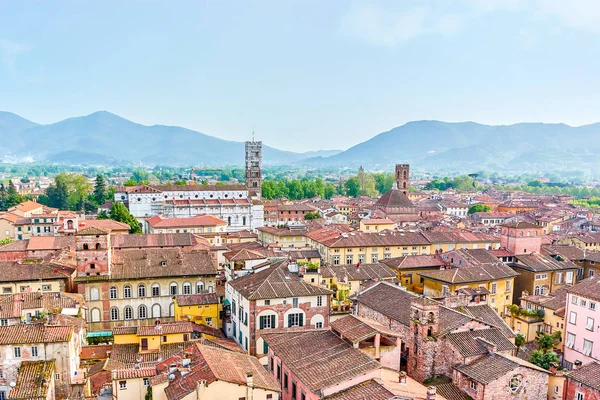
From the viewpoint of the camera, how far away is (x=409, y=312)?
32.7 metres

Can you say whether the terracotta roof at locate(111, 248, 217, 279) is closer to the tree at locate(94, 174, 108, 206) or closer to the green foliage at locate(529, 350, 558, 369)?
the green foliage at locate(529, 350, 558, 369)

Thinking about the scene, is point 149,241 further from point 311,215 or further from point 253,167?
point 253,167

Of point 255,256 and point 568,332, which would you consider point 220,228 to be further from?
point 568,332

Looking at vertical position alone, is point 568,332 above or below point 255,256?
below

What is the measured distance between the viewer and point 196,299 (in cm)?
4316

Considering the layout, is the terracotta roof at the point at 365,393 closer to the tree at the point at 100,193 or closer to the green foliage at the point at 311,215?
the green foliage at the point at 311,215

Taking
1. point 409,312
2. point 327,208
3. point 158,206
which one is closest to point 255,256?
point 409,312

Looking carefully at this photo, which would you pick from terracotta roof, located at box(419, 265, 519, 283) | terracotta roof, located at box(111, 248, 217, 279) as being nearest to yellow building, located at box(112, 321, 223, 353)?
terracotta roof, located at box(111, 248, 217, 279)

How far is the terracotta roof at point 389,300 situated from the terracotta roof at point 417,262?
1594 centimetres

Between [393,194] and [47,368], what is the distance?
10578 centimetres

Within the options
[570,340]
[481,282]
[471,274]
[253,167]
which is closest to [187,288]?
[471,274]

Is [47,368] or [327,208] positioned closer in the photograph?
[47,368]

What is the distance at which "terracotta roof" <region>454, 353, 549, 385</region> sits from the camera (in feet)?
84.4

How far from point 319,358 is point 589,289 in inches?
1040
